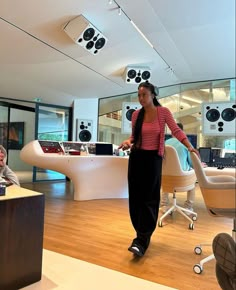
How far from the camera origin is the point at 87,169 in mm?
4090

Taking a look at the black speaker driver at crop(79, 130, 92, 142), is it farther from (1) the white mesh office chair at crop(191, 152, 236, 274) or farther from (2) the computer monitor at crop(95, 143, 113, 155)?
(1) the white mesh office chair at crop(191, 152, 236, 274)

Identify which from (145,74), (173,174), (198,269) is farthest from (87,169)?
(198,269)

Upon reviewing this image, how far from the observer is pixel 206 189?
4.09 feet

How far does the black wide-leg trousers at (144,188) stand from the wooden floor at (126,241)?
22 cm

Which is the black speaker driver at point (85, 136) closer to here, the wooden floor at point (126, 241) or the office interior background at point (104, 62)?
the office interior background at point (104, 62)

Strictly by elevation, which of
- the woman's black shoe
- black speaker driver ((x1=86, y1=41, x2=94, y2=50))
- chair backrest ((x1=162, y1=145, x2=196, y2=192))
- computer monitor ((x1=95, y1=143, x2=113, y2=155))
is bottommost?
the woman's black shoe

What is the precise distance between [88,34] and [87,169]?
191 cm

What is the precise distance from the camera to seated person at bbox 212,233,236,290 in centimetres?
97

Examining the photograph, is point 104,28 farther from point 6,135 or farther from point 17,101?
point 6,135

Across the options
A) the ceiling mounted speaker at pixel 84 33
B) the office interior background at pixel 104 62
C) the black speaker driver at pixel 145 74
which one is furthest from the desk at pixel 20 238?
the black speaker driver at pixel 145 74

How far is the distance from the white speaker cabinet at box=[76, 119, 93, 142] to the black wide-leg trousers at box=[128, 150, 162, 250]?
15.5ft

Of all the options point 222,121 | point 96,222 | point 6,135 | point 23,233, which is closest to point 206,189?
point 23,233

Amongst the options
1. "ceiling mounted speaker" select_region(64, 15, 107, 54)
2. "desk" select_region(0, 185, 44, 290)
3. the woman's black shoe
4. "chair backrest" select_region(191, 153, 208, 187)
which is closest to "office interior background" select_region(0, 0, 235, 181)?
"ceiling mounted speaker" select_region(64, 15, 107, 54)

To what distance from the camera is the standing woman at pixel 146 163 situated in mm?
2006
